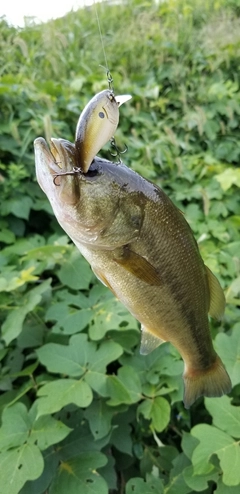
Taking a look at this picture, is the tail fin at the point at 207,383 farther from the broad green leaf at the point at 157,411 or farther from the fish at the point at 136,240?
the broad green leaf at the point at 157,411

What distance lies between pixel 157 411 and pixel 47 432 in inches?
14.2

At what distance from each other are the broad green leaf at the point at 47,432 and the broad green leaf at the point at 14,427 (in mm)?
29

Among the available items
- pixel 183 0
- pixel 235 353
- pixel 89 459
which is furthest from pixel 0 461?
pixel 183 0

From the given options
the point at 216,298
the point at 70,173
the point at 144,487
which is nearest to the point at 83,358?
the point at 144,487

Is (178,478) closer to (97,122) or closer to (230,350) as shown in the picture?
(230,350)

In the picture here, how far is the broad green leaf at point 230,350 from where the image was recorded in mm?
1337

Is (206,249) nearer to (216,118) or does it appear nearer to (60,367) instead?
(60,367)

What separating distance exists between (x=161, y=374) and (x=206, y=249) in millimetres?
1033

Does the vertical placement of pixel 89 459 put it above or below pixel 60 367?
below

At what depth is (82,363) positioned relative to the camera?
1.34 meters

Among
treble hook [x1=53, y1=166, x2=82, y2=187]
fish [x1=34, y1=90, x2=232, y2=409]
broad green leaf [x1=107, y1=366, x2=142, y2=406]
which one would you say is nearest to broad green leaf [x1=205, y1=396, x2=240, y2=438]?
broad green leaf [x1=107, y1=366, x2=142, y2=406]

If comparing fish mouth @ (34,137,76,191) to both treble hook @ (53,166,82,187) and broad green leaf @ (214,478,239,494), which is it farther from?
broad green leaf @ (214,478,239,494)

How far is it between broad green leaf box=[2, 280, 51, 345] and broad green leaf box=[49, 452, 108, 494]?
0.44 metres

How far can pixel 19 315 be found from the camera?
1.49 m
